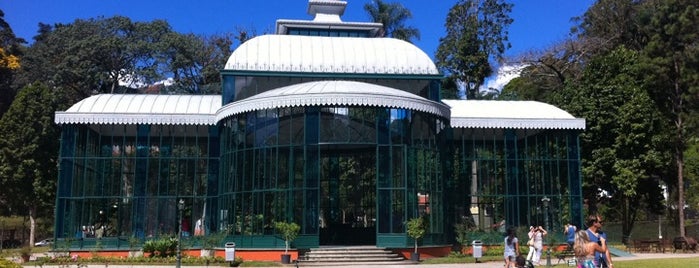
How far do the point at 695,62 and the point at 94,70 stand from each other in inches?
1832

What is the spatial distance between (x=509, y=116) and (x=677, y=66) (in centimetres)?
1343

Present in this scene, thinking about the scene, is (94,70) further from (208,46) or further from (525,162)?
(525,162)

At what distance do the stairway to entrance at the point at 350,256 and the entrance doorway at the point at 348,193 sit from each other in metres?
5.52

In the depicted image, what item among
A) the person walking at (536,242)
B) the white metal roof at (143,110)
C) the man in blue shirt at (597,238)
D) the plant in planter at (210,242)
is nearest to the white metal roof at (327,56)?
the white metal roof at (143,110)

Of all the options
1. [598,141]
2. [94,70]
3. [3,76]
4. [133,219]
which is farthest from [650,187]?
[3,76]

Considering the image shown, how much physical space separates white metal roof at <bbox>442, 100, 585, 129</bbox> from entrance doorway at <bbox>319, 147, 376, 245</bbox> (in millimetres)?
4793

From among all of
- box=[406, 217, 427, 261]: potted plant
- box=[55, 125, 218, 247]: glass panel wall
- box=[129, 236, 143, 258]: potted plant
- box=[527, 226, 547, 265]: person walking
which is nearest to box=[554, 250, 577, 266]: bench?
box=[527, 226, 547, 265]: person walking

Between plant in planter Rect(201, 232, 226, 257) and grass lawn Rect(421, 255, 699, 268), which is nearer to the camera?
grass lawn Rect(421, 255, 699, 268)

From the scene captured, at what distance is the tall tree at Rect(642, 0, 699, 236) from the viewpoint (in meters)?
37.2

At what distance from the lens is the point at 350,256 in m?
24.3

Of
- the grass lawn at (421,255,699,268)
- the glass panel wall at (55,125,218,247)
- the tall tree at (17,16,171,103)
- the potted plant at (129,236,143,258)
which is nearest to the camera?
the grass lawn at (421,255,699,268)

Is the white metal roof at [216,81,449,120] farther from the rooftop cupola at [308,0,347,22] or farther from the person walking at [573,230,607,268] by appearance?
the person walking at [573,230,607,268]

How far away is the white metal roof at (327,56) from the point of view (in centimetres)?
3116

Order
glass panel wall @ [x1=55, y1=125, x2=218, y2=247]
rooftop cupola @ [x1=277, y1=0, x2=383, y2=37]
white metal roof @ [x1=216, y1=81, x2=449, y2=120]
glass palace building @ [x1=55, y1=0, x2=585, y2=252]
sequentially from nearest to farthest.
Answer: white metal roof @ [x1=216, y1=81, x2=449, y2=120]
glass palace building @ [x1=55, y1=0, x2=585, y2=252]
glass panel wall @ [x1=55, y1=125, x2=218, y2=247]
rooftop cupola @ [x1=277, y1=0, x2=383, y2=37]
